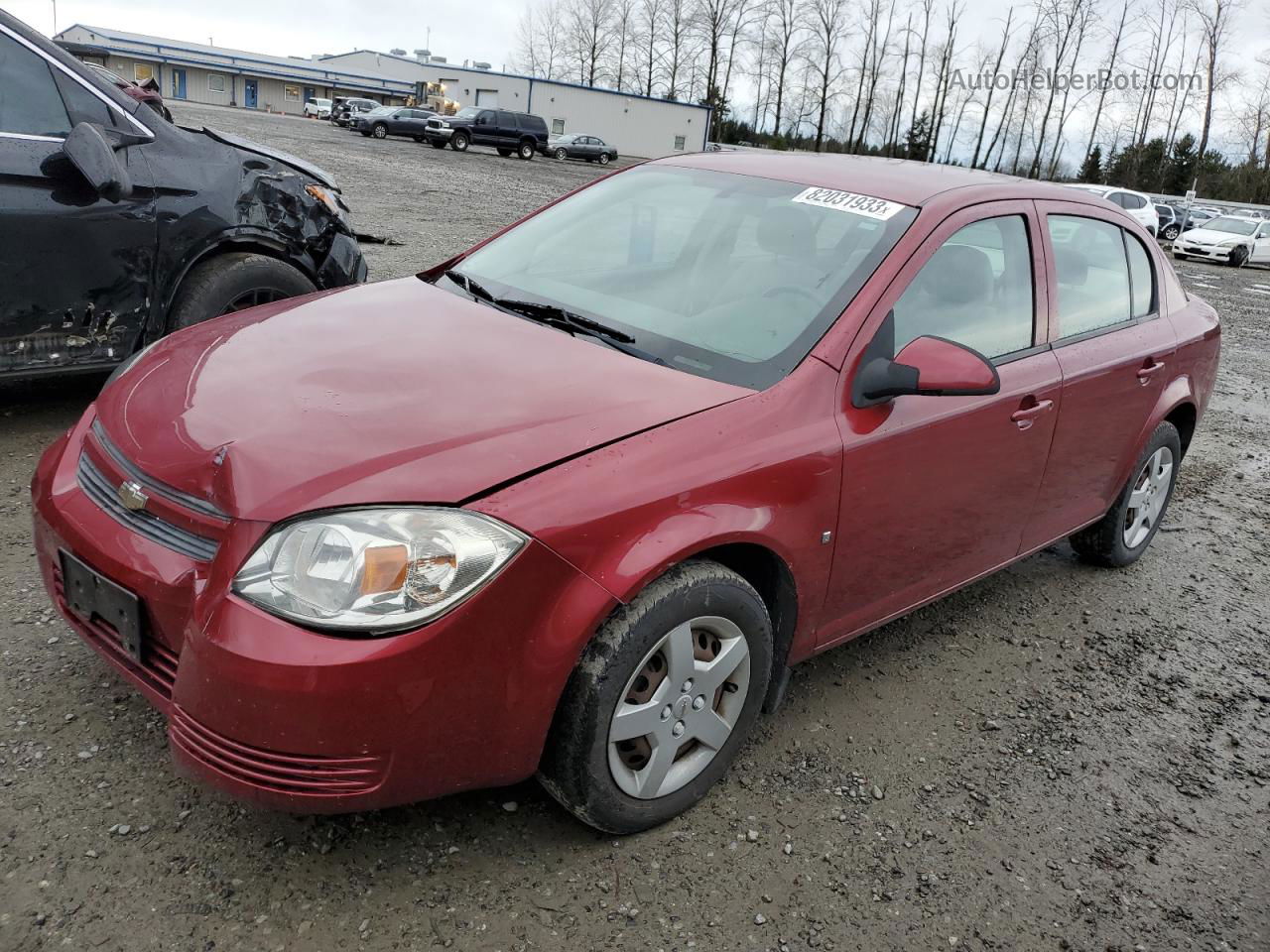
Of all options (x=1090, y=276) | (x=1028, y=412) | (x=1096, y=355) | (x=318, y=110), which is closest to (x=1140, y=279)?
(x=1090, y=276)

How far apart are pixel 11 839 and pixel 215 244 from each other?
119 inches

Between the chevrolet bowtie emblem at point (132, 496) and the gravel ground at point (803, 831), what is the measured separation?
0.71 m

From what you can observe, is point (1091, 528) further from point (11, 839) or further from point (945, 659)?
point (11, 839)

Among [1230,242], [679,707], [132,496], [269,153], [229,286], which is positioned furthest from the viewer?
[1230,242]

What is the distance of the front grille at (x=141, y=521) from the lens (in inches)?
82.4

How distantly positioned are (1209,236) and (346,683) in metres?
29.3

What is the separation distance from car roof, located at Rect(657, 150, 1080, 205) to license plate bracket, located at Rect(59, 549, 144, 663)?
7.40ft

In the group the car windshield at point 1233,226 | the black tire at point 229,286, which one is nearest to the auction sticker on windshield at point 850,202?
the black tire at point 229,286

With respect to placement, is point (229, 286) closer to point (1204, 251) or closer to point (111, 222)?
point (111, 222)

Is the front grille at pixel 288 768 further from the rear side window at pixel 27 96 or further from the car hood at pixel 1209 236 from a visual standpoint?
the car hood at pixel 1209 236

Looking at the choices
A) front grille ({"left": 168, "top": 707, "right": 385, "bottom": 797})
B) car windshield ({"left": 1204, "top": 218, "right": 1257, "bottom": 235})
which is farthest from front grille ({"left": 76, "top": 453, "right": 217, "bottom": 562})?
car windshield ({"left": 1204, "top": 218, "right": 1257, "bottom": 235})

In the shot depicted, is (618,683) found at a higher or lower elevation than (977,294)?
lower

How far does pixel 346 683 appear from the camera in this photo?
1.89m

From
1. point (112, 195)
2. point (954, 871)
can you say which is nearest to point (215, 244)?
point (112, 195)
